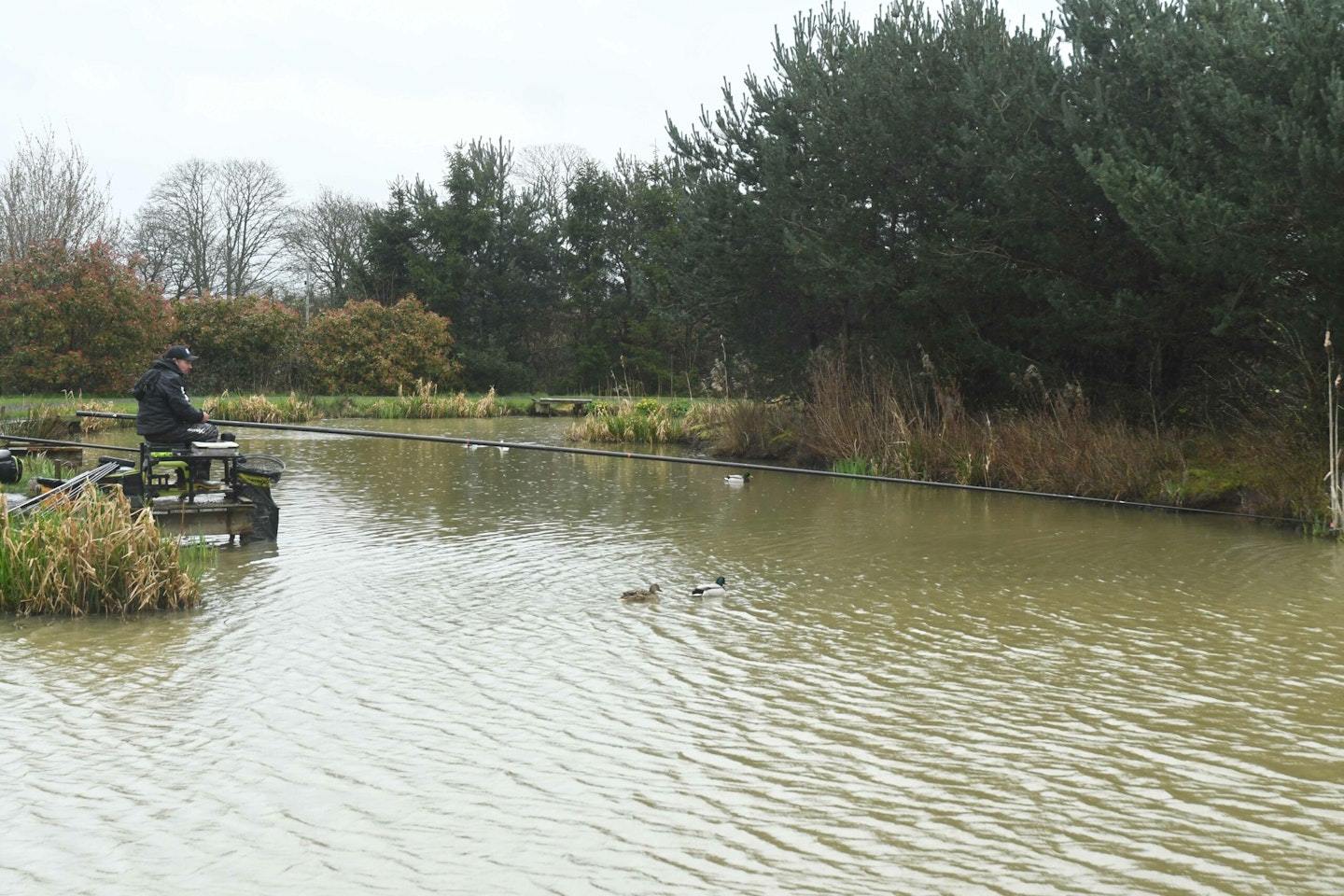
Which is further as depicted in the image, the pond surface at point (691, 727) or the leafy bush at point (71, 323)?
the leafy bush at point (71, 323)

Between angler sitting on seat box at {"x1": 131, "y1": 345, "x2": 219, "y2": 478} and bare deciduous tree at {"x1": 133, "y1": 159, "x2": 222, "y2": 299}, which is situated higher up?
bare deciduous tree at {"x1": 133, "y1": 159, "x2": 222, "y2": 299}

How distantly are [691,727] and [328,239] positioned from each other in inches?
2048

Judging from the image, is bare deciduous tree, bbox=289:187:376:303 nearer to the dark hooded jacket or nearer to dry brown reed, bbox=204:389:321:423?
dry brown reed, bbox=204:389:321:423

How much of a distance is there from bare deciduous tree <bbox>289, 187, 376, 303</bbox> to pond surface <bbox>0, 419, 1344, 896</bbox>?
148 ft

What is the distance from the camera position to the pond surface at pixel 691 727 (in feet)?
14.1

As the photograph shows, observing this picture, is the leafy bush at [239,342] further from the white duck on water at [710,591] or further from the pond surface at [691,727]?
the white duck on water at [710,591]

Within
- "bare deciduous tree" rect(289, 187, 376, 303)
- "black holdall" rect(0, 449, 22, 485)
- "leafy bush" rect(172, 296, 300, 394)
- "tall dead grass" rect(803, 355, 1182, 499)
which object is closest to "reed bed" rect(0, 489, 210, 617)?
"black holdall" rect(0, 449, 22, 485)

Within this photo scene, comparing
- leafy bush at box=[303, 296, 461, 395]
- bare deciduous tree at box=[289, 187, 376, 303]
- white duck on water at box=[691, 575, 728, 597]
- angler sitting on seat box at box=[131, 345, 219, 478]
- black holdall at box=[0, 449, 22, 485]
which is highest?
bare deciduous tree at box=[289, 187, 376, 303]

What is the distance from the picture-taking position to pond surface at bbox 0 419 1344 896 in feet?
14.1

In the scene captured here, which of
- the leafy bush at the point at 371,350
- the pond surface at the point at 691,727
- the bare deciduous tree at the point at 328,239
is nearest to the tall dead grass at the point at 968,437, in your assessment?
the pond surface at the point at 691,727

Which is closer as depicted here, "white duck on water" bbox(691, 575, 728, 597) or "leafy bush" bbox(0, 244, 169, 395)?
"white duck on water" bbox(691, 575, 728, 597)

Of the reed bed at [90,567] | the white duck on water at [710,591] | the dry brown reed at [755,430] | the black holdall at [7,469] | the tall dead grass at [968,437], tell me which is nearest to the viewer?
the reed bed at [90,567]

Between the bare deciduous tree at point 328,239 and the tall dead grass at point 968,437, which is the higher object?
the bare deciduous tree at point 328,239

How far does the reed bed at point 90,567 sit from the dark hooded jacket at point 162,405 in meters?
2.73
